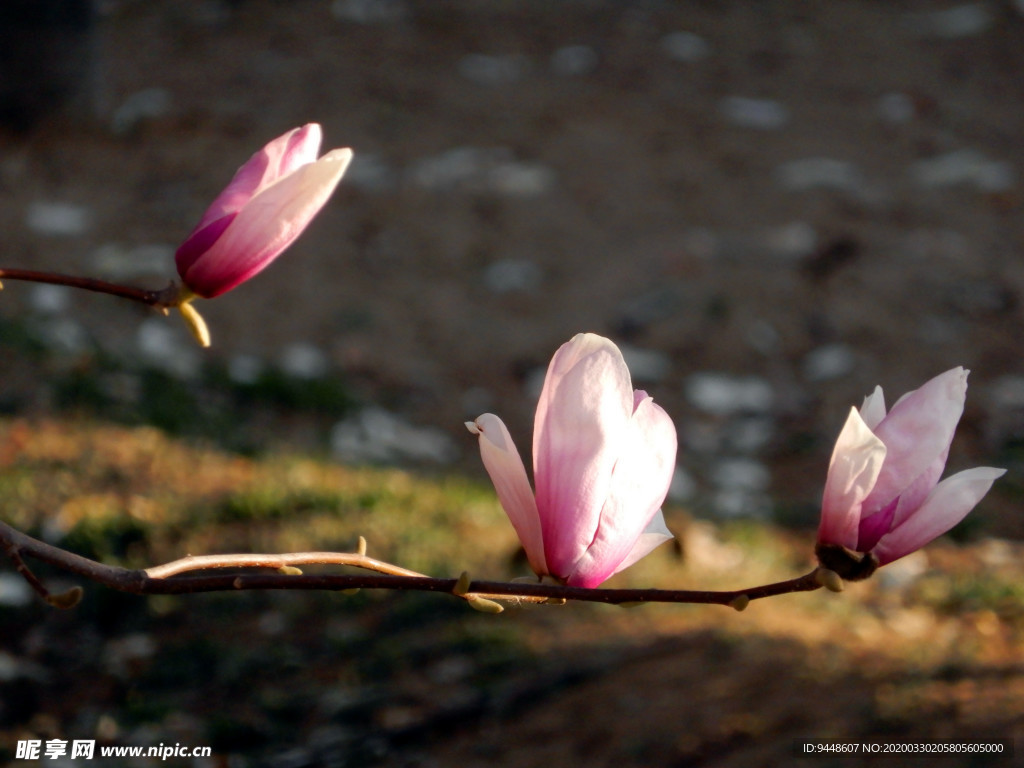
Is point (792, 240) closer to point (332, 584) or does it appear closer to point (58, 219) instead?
point (58, 219)

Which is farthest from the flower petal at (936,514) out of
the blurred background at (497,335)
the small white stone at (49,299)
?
the small white stone at (49,299)

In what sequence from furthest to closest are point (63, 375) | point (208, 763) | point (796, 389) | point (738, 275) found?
point (738, 275)
point (796, 389)
point (63, 375)
point (208, 763)

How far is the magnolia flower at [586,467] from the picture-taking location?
854 millimetres

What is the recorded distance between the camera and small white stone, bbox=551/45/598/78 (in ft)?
20.7

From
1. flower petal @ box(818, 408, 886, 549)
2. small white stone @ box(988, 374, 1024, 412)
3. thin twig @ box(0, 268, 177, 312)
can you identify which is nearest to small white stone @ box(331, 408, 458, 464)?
small white stone @ box(988, 374, 1024, 412)

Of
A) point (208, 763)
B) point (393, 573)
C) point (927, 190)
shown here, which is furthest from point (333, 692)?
point (927, 190)

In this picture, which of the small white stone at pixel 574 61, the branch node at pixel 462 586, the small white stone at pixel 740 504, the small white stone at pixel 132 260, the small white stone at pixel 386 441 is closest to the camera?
the branch node at pixel 462 586

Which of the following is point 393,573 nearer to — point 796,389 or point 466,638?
point 466,638

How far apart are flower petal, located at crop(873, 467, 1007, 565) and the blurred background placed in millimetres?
1360

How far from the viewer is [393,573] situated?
2.96 feet

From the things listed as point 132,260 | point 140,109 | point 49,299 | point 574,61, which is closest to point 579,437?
point 49,299

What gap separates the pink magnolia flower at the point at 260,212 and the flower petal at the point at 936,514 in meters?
0.49

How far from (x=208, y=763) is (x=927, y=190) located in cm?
424

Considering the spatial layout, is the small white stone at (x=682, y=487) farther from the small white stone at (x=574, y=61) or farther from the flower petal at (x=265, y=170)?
the flower petal at (x=265, y=170)
